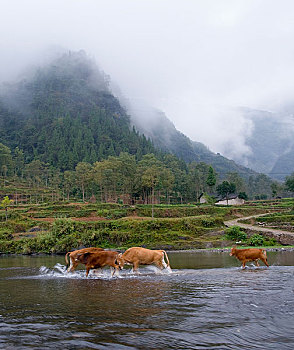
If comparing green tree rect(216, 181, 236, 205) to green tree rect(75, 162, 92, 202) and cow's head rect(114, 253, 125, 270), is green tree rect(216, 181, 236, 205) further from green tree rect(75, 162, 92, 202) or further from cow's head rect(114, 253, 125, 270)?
cow's head rect(114, 253, 125, 270)

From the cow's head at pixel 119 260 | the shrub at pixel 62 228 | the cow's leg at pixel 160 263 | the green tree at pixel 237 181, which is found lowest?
the shrub at pixel 62 228

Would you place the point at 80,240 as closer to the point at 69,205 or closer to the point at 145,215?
the point at 145,215

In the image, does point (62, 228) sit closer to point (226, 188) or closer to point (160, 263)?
point (160, 263)

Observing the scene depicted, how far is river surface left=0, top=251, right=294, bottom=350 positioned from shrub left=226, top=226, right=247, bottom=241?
31631mm

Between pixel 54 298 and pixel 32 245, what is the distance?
36.9 meters

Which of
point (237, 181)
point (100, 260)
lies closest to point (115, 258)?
point (100, 260)

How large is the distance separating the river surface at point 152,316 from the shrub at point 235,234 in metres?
31.6

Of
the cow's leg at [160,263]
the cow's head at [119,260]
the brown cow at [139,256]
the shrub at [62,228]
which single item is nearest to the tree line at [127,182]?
the shrub at [62,228]

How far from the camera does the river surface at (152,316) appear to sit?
224 inches

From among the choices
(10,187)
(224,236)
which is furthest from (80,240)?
(10,187)

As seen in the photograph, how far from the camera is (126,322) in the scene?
6906mm

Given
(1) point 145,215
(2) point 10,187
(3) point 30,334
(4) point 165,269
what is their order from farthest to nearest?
(2) point 10,187 < (1) point 145,215 < (4) point 165,269 < (3) point 30,334

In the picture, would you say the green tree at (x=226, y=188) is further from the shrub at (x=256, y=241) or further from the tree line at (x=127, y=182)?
the shrub at (x=256, y=241)

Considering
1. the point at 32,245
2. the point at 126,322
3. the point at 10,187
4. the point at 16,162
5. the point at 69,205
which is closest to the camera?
the point at 126,322
